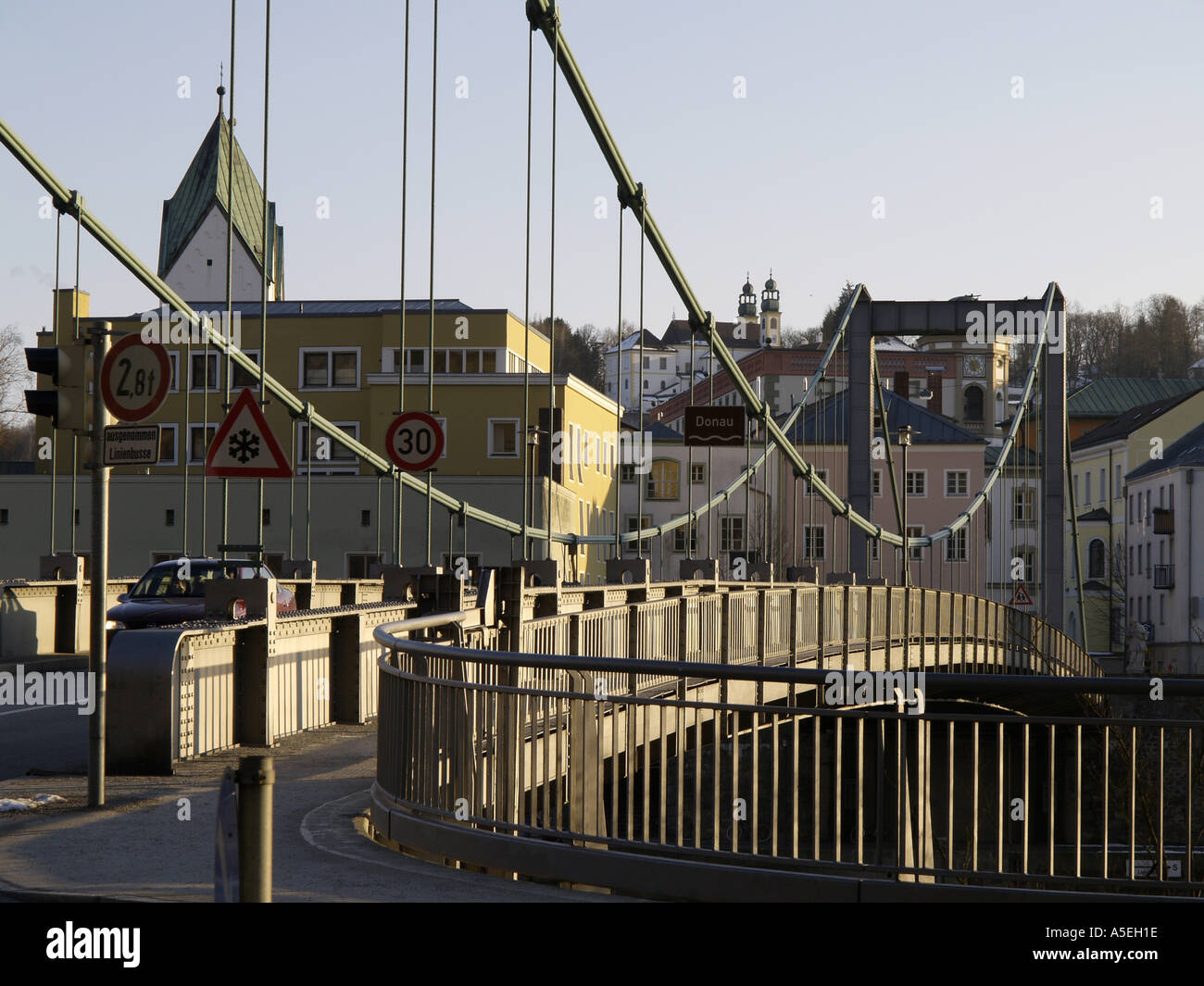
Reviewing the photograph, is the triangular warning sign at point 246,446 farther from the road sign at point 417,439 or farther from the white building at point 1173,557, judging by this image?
the white building at point 1173,557

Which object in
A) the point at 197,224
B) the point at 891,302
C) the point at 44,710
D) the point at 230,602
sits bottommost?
the point at 44,710

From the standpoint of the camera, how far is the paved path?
7.64 m

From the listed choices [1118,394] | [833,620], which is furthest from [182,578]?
[1118,394]

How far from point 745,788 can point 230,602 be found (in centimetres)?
649

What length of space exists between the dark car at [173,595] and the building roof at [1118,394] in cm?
8893

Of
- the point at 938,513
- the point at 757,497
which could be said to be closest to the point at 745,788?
the point at 757,497

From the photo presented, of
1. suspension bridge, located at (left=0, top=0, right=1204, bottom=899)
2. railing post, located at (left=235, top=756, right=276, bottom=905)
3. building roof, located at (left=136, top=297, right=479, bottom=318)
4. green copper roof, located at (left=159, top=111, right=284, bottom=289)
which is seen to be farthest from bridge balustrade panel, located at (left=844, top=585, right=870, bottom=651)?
green copper roof, located at (left=159, top=111, right=284, bottom=289)

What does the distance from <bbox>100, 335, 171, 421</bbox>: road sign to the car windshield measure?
37.7ft

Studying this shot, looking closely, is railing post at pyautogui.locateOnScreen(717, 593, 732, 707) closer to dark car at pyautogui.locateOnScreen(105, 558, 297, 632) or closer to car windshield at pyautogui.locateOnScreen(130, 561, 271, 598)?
dark car at pyautogui.locateOnScreen(105, 558, 297, 632)

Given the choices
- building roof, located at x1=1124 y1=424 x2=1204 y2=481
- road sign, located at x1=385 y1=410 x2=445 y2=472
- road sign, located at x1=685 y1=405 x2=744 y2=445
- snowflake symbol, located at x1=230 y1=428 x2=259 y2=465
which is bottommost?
snowflake symbol, located at x1=230 y1=428 x2=259 y2=465

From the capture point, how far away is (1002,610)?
4153cm
